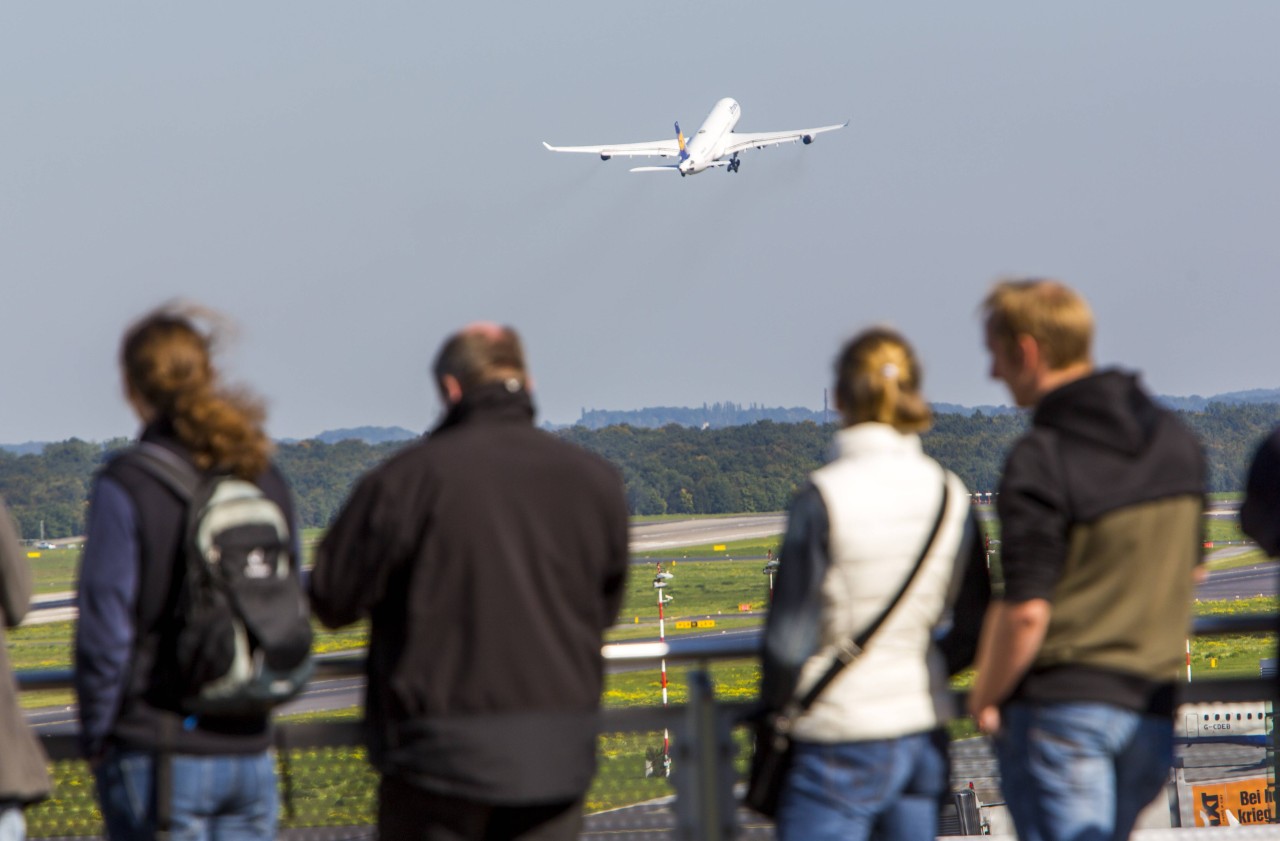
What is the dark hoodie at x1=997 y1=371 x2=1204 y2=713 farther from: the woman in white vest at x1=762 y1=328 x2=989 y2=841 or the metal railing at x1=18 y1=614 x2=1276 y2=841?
the metal railing at x1=18 y1=614 x2=1276 y2=841

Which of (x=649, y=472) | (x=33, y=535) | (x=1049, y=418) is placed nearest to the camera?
(x=1049, y=418)

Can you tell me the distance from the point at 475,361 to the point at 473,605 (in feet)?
2.11

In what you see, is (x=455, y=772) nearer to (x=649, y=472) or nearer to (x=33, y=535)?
(x=33, y=535)

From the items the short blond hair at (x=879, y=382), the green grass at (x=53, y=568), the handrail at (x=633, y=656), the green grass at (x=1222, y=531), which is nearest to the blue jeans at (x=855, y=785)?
the handrail at (x=633, y=656)

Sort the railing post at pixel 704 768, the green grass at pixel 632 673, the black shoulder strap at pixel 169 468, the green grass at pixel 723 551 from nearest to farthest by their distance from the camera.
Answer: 1. the black shoulder strap at pixel 169 468
2. the railing post at pixel 704 768
3. the green grass at pixel 632 673
4. the green grass at pixel 723 551

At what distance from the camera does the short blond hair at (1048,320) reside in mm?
4141

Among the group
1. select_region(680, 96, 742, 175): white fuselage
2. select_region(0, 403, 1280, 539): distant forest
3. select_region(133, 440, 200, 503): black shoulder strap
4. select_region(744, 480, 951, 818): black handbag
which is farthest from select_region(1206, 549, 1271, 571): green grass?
select_region(133, 440, 200, 503): black shoulder strap

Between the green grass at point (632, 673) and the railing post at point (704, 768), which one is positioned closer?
the railing post at point (704, 768)

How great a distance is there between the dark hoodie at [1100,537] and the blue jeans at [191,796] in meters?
2.00

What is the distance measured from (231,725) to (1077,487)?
2.22 meters

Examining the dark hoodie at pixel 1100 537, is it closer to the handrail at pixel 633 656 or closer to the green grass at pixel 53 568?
the handrail at pixel 633 656

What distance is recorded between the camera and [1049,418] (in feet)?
13.4

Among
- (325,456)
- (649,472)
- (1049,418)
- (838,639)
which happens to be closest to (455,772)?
(838,639)

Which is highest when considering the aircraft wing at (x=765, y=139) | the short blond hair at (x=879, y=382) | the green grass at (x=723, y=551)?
the aircraft wing at (x=765, y=139)
